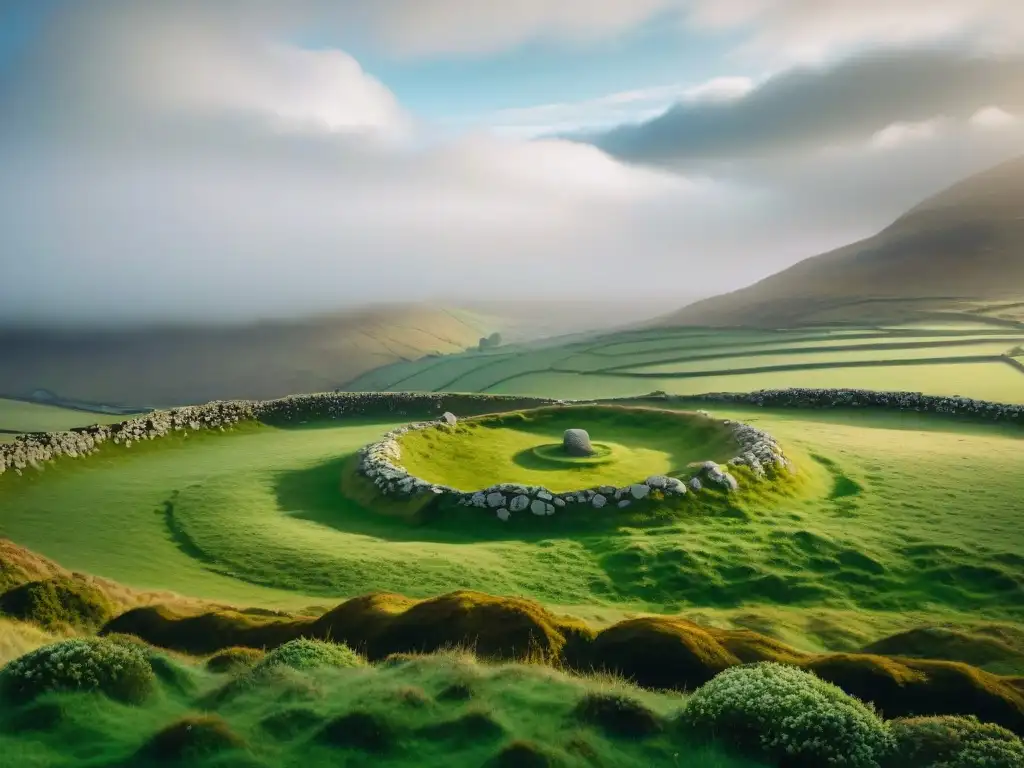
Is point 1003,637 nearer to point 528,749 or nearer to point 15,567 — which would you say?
point 528,749

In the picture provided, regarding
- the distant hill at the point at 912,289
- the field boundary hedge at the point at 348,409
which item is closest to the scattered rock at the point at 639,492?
the field boundary hedge at the point at 348,409

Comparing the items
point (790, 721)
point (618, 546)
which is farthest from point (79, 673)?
point (618, 546)

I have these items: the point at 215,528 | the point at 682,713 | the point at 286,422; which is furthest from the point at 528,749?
the point at 286,422

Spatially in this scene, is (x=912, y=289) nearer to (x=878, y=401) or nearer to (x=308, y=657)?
(x=878, y=401)

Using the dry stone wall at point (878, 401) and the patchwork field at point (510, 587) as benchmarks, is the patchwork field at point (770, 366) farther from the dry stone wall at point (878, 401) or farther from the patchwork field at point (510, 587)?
the patchwork field at point (510, 587)

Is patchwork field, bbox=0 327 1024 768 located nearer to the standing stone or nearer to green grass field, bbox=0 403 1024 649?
green grass field, bbox=0 403 1024 649

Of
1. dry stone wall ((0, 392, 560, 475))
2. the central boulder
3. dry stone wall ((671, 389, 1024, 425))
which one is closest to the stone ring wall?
the central boulder
